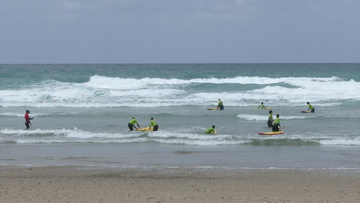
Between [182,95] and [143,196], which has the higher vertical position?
[182,95]

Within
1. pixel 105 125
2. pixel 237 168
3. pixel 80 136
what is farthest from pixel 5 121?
pixel 237 168

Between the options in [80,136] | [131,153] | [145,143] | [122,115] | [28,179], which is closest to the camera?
[28,179]

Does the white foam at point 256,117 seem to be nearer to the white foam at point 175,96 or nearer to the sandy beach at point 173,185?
the white foam at point 175,96

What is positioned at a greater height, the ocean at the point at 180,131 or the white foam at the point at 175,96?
the white foam at the point at 175,96

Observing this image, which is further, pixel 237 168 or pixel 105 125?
pixel 105 125

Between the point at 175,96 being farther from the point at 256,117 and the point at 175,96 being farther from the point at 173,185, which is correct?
the point at 173,185

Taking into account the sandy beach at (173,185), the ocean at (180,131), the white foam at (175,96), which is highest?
the white foam at (175,96)

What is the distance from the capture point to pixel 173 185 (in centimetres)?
1070

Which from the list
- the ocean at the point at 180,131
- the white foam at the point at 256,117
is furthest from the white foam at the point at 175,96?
the white foam at the point at 256,117

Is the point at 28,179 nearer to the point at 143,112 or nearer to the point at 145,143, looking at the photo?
the point at 145,143

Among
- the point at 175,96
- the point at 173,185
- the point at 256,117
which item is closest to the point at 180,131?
the point at 256,117

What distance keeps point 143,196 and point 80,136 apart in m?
9.94

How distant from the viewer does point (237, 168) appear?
12.6 m

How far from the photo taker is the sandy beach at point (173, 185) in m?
9.47
